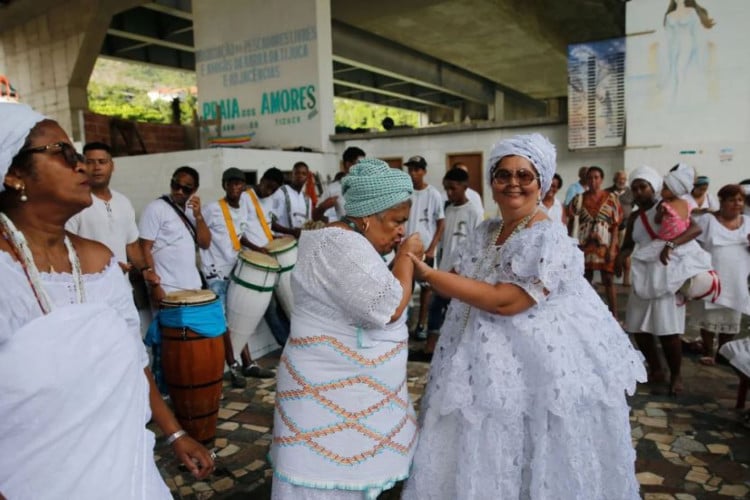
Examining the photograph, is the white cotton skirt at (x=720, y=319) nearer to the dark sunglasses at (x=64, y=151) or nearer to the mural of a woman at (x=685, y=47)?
the mural of a woman at (x=685, y=47)

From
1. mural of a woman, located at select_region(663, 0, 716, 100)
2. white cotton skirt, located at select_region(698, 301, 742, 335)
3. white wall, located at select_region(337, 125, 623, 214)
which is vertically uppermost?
mural of a woman, located at select_region(663, 0, 716, 100)

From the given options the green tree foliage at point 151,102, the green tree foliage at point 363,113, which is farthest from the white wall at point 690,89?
the green tree foliage at point 363,113

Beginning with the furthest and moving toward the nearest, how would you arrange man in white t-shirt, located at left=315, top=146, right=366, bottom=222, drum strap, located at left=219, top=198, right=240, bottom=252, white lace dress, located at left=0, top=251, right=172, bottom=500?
1. man in white t-shirt, located at left=315, top=146, right=366, bottom=222
2. drum strap, located at left=219, top=198, right=240, bottom=252
3. white lace dress, located at left=0, top=251, right=172, bottom=500

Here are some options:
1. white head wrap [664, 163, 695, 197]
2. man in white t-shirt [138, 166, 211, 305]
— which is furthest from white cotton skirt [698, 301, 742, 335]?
man in white t-shirt [138, 166, 211, 305]

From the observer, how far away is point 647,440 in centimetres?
351

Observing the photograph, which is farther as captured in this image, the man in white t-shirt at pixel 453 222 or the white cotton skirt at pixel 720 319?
the man in white t-shirt at pixel 453 222

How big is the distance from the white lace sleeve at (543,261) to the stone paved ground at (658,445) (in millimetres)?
1464

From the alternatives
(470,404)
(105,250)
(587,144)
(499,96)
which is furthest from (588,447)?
(499,96)

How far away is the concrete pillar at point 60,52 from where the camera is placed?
1259cm

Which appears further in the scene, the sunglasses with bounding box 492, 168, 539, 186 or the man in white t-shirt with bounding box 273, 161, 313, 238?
Result: the man in white t-shirt with bounding box 273, 161, 313, 238

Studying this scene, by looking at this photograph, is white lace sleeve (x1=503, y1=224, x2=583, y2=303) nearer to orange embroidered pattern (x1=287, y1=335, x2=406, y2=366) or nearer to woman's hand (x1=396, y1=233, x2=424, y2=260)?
woman's hand (x1=396, y1=233, x2=424, y2=260)

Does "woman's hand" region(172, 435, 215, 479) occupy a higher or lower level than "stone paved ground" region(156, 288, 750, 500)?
higher

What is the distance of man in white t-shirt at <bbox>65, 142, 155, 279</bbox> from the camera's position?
3693 millimetres

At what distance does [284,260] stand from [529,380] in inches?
133
